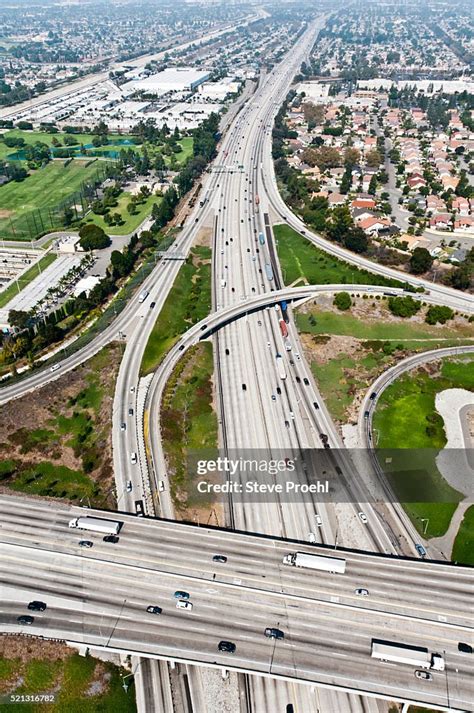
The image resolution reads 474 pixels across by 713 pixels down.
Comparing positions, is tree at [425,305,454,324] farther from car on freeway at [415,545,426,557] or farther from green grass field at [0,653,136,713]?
green grass field at [0,653,136,713]

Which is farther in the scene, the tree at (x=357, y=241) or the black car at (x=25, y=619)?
the tree at (x=357, y=241)

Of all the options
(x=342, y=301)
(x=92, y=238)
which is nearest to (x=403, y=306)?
(x=342, y=301)

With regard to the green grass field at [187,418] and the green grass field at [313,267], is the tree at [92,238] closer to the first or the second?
the green grass field at [313,267]

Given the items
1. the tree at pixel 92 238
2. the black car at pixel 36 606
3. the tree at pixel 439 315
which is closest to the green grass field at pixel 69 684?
the black car at pixel 36 606

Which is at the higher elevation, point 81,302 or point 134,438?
point 81,302

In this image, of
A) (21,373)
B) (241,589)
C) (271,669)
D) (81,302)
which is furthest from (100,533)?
(81,302)

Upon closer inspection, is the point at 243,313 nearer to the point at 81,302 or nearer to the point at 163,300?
the point at 163,300
